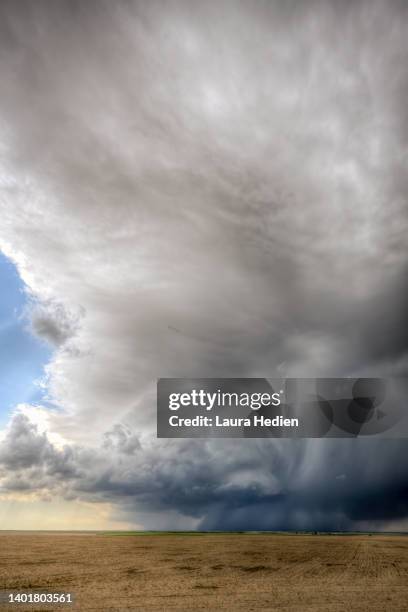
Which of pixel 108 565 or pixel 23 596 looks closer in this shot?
pixel 23 596

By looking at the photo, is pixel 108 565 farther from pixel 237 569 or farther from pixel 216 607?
pixel 216 607

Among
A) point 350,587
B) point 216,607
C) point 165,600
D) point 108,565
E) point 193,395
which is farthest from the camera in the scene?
point 108,565

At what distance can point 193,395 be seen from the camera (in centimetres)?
4344

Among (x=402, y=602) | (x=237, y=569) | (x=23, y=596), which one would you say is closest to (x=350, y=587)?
(x=402, y=602)

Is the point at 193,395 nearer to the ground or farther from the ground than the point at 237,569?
farther from the ground

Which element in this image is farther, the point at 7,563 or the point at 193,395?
the point at 7,563

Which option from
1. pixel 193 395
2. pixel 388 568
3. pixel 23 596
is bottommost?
pixel 388 568

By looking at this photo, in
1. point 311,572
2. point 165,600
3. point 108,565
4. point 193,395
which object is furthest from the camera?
point 108,565

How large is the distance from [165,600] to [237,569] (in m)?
20.2

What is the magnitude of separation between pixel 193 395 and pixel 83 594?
18015mm

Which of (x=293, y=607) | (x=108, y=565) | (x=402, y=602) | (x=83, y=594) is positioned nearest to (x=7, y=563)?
(x=108, y=565)

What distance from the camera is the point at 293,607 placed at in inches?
1129

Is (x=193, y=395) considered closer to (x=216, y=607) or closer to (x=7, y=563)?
A: (x=216, y=607)

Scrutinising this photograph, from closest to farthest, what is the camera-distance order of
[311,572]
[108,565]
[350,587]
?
[350,587], [311,572], [108,565]
